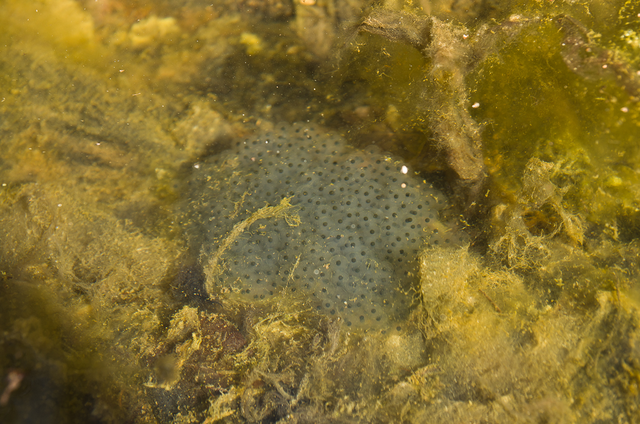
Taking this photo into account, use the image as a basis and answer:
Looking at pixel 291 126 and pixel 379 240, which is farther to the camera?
pixel 291 126

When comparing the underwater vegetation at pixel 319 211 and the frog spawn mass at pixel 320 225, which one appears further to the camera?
the frog spawn mass at pixel 320 225

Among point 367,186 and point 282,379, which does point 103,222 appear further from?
point 367,186

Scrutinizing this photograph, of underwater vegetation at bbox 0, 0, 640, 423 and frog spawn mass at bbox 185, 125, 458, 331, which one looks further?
frog spawn mass at bbox 185, 125, 458, 331

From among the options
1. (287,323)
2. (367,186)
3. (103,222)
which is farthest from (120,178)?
(367,186)
